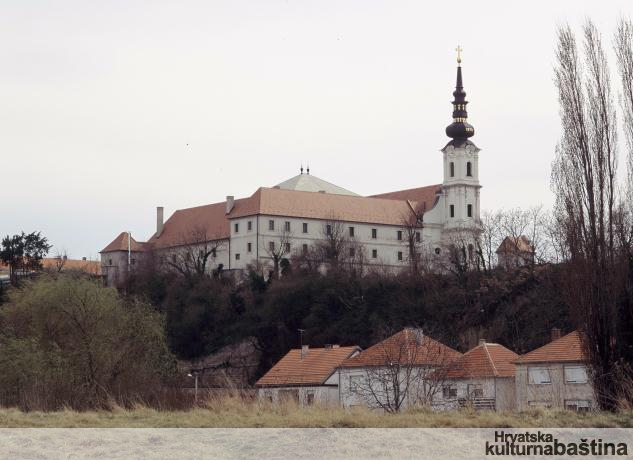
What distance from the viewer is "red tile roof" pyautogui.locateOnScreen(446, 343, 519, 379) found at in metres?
46.8

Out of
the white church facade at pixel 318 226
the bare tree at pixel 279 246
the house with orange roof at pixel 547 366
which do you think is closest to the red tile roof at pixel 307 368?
the house with orange roof at pixel 547 366

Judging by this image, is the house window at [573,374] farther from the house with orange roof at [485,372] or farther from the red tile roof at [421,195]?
the red tile roof at [421,195]

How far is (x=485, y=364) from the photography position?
163 feet

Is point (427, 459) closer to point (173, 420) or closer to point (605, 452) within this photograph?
point (605, 452)

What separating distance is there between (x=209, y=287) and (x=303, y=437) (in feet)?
261

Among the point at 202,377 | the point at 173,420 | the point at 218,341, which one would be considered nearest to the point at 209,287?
the point at 218,341

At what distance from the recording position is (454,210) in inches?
4867

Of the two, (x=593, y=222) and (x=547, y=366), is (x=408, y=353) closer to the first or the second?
(x=547, y=366)

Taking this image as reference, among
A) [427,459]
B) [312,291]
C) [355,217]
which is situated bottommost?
[427,459]

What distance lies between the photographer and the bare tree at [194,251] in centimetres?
11169

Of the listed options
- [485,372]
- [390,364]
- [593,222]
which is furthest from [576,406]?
[485,372]

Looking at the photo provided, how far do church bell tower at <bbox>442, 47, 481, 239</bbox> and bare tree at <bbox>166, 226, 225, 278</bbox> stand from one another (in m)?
24.2

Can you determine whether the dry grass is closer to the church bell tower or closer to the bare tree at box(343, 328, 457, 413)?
the bare tree at box(343, 328, 457, 413)

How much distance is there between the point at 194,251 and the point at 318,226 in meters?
12.2
